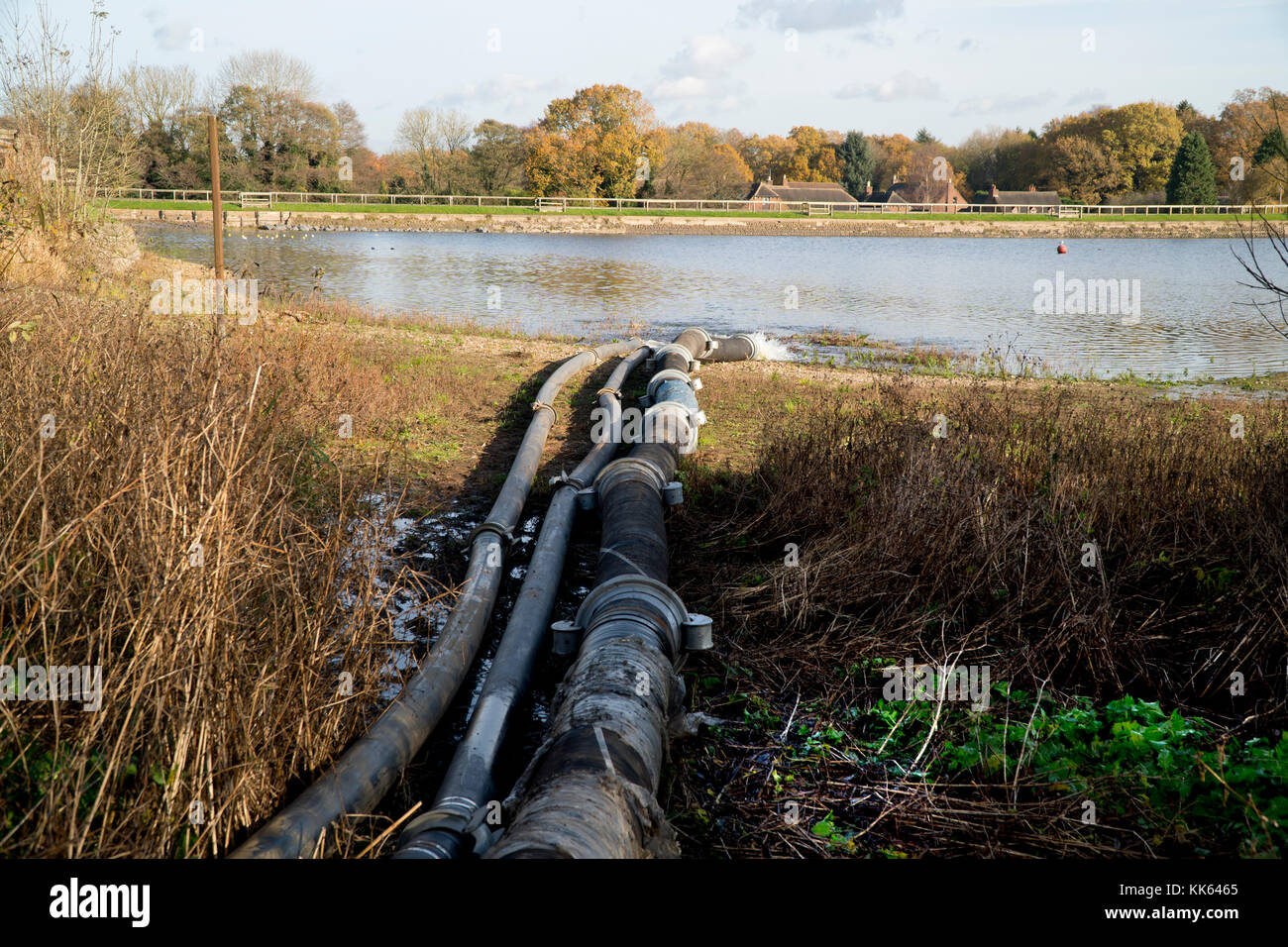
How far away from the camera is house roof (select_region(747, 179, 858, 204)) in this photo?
92688mm

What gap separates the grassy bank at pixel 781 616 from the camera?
9.81ft

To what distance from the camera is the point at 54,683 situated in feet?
9.18

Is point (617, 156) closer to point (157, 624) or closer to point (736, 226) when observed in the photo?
point (736, 226)

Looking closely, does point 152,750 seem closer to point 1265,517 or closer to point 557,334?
point 1265,517

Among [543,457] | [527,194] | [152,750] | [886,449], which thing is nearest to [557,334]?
[543,457]

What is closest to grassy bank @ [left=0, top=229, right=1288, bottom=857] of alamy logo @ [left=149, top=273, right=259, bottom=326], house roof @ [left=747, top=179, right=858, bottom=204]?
alamy logo @ [left=149, top=273, right=259, bottom=326]

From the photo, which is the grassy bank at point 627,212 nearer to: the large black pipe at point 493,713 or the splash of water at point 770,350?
the splash of water at point 770,350

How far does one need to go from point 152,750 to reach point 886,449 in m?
5.36

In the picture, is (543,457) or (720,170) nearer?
(543,457)

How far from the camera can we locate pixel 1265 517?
533 cm

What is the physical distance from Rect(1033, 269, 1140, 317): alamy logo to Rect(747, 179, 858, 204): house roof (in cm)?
5889

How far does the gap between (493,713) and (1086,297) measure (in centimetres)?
3236

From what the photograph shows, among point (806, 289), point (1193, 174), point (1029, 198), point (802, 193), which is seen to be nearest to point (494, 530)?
point (806, 289)
